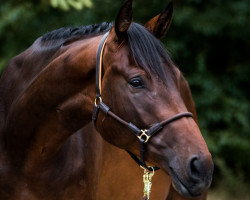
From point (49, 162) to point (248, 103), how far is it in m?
4.98

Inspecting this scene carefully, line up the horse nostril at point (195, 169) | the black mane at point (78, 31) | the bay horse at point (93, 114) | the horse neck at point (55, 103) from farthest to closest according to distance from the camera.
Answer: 1. the black mane at point (78, 31)
2. the horse neck at point (55, 103)
3. the bay horse at point (93, 114)
4. the horse nostril at point (195, 169)

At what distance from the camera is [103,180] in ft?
10.2

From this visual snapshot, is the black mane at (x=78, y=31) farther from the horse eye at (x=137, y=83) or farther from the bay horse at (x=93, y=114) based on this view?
the horse eye at (x=137, y=83)

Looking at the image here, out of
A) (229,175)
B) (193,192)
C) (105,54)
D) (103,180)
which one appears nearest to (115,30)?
(105,54)

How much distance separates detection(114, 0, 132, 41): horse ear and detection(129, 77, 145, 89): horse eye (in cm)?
25

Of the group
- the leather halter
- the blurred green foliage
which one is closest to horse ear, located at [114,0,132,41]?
the leather halter

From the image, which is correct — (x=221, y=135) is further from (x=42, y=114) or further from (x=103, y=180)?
(x=42, y=114)

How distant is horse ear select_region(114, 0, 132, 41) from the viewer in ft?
7.15

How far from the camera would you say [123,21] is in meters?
2.22

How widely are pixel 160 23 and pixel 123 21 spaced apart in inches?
11.5

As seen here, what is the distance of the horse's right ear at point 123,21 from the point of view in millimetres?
2180

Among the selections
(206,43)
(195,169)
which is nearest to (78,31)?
(195,169)

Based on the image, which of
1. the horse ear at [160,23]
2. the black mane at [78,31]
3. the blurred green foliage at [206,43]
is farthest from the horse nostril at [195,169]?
the blurred green foliage at [206,43]

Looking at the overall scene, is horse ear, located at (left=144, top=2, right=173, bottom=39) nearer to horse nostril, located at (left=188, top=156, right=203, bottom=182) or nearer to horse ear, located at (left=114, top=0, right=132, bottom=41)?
horse ear, located at (left=114, top=0, right=132, bottom=41)
